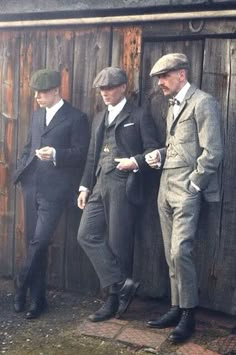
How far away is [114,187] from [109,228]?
1.26 feet

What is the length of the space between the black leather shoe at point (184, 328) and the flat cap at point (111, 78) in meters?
2.00

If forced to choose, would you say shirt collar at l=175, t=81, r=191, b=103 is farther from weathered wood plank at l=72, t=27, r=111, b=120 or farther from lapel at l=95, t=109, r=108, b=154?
weathered wood plank at l=72, t=27, r=111, b=120

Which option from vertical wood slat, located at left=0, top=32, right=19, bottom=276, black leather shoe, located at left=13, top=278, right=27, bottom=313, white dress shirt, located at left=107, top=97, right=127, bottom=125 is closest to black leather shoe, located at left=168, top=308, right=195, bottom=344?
black leather shoe, located at left=13, top=278, right=27, bottom=313

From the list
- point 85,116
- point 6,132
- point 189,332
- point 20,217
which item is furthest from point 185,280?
point 6,132

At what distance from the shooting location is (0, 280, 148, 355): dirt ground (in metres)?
4.64

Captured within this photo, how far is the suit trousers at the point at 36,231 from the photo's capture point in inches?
210

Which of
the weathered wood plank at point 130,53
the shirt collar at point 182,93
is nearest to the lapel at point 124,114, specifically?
the weathered wood plank at point 130,53

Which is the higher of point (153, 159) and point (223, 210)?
point (153, 159)

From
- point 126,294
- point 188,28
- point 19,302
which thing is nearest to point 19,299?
point 19,302

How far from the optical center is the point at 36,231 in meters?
5.37

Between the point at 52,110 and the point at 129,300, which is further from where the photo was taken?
the point at 52,110

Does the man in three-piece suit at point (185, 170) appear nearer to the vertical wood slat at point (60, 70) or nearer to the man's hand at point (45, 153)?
the man's hand at point (45, 153)

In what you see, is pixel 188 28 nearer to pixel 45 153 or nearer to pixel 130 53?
pixel 130 53

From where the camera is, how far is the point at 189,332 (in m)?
4.77
